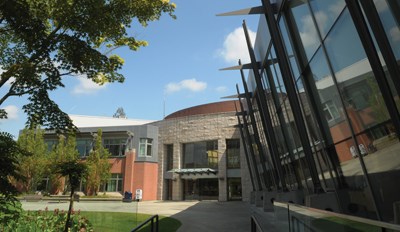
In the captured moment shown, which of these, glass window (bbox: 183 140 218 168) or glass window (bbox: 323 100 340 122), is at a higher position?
glass window (bbox: 183 140 218 168)

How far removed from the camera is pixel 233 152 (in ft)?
142

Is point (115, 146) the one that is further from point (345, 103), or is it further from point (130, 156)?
point (345, 103)

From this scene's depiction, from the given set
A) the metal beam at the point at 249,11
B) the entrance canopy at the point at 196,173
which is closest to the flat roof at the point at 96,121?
the entrance canopy at the point at 196,173

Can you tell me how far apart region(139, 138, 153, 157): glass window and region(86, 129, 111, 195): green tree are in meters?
4.68

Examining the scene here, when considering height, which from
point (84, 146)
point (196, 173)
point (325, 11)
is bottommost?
point (325, 11)

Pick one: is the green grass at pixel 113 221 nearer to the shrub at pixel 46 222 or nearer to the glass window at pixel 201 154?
the shrub at pixel 46 222

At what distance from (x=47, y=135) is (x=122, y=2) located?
48628 mm

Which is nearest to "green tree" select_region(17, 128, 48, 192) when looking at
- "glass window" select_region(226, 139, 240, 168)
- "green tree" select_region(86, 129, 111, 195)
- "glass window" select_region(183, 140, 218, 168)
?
"green tree" select_region(86, 129, 111, 195)

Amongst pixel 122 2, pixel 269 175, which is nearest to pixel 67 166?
pixel 122 2

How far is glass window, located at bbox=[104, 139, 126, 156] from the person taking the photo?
47344mm

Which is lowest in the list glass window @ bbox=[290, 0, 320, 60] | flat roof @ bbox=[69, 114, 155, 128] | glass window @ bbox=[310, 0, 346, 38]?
glass window @ bbox=[310, 0, 346, 38]

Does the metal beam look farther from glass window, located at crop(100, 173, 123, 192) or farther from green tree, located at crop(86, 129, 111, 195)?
glass window, located at crop(100, 173, 123, 192)

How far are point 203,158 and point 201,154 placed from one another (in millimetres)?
616

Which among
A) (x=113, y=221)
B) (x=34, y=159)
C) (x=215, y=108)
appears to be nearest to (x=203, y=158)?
(x=215, y=108)
